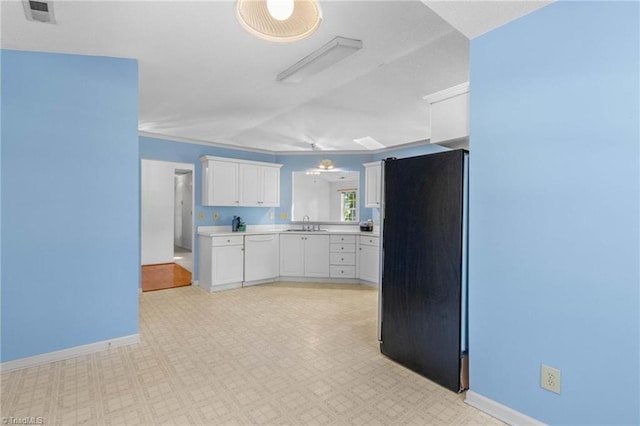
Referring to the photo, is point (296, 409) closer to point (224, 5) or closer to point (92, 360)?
point (92, 360)

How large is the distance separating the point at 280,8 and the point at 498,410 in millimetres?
2394

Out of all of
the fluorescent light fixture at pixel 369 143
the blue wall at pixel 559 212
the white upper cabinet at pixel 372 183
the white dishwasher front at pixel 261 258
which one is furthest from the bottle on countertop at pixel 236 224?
the blue wall at pixel 559 212

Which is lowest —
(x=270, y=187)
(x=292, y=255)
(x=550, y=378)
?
(x=550, y=378)

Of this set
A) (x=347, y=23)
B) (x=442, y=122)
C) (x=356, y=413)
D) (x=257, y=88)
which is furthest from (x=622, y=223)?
(x=257, y=88)

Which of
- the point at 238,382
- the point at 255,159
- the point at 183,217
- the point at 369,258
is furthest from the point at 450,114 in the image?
the point at 183,217

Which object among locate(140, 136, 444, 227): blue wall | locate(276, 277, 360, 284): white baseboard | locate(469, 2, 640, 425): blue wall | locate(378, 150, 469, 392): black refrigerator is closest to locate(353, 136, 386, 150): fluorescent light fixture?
locate(140, 136, 444, 227): blue wall

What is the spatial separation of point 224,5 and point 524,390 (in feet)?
9.57

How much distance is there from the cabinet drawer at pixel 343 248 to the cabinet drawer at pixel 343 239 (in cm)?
5

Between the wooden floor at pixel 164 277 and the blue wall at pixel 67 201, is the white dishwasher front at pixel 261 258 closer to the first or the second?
the wooden floor at pixel 164 277

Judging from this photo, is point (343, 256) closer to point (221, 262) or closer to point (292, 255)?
point (292, 255)

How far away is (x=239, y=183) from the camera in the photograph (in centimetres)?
540

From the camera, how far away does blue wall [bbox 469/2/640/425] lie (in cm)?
152

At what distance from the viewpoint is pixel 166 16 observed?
219 cm

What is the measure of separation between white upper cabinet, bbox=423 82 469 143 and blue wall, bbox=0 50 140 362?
8.40 ft
